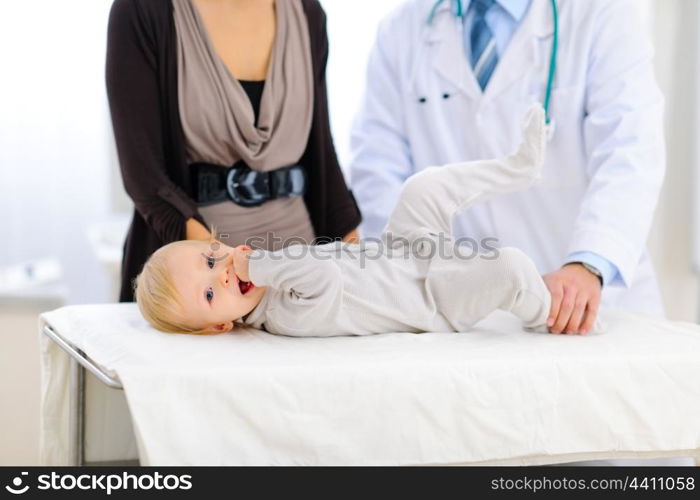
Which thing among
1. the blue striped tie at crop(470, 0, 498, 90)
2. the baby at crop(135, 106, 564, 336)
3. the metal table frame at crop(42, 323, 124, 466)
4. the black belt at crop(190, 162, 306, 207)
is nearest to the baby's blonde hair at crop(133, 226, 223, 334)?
the baby at crop(135, 106, 564, 336)

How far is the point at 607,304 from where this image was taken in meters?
1.86

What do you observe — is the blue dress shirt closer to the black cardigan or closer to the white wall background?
the black cardigan

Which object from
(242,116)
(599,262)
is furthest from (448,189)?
(242,116)

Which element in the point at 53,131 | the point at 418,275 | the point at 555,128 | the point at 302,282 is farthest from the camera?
the point at 53,131

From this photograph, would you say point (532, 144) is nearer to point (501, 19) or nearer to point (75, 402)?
point (501, 19)

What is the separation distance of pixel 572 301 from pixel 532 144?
0.95 ft

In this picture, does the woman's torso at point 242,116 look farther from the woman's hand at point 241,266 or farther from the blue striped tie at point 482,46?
the blue striped tie at point 482,46

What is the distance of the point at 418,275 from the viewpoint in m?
1.55

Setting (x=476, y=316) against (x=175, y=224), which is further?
(x=175, y=224)

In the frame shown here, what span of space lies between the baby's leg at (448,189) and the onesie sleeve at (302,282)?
0.25 metres

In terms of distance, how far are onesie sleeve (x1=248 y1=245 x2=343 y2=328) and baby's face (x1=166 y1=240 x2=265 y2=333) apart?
0.05 metres
